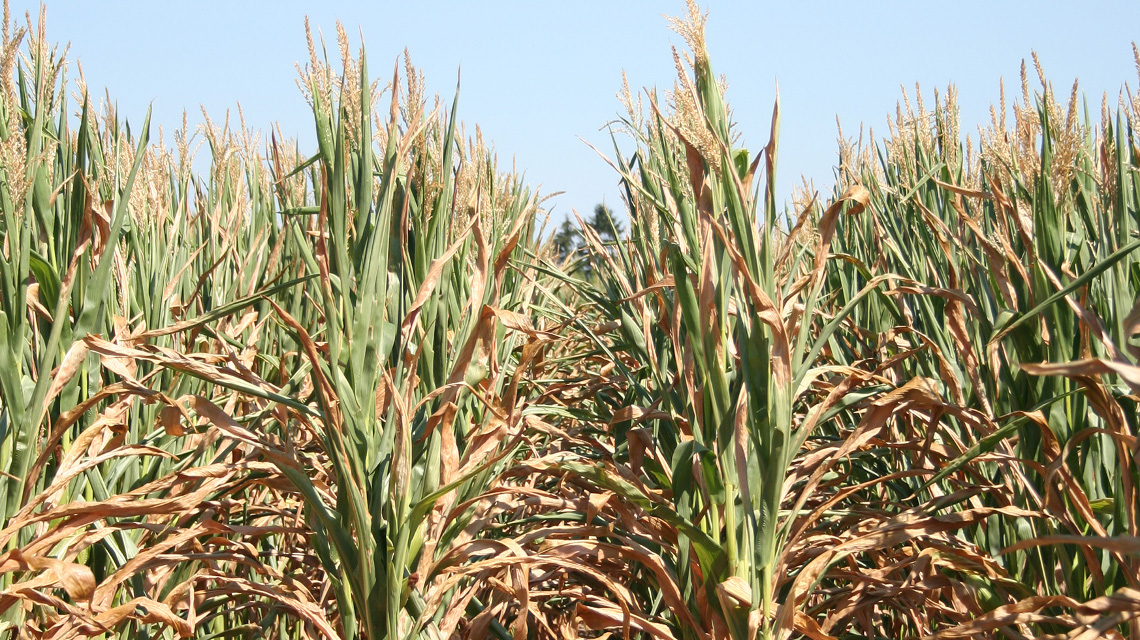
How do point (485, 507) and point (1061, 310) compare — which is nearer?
point (1061, 310)

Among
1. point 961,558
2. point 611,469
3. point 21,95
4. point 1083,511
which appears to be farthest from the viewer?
point 21,95

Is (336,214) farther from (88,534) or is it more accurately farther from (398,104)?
(88,534)

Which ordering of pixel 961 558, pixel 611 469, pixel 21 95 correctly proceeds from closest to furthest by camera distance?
pixel 961 558 < pixel 611 469 < pixel 21 95

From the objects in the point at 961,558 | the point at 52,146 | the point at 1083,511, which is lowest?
the point at 961,558

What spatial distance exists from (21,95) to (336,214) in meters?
1.01

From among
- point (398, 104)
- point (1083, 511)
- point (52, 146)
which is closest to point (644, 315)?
point (398, 104)

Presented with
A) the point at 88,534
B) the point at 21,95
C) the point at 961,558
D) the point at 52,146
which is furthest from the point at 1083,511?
the point at 21,95

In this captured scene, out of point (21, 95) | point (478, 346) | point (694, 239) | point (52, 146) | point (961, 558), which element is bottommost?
point (961, 558)

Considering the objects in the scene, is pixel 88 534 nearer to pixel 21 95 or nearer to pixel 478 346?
pixel 478 346

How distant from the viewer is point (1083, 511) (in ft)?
5.16

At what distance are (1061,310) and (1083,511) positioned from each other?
1.21 ft

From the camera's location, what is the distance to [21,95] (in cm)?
207

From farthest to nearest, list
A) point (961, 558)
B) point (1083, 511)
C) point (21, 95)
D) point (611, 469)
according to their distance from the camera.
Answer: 1. point (21, 95)
2. point (611, 469)
3. point (961, 558)
4. point (1083, 511)

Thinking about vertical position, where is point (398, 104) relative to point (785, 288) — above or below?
above
